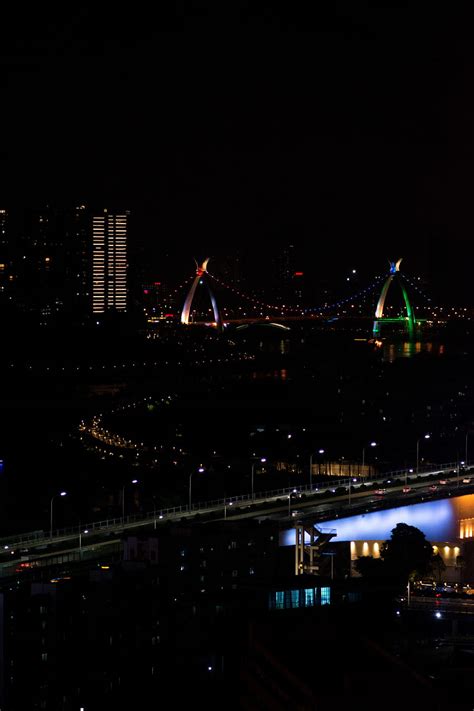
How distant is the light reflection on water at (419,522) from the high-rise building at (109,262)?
Answer: 741 inches

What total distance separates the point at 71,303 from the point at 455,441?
1598cm

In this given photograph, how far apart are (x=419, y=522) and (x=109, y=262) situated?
2025 cm

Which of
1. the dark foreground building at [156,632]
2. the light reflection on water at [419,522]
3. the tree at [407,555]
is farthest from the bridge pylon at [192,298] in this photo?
the dark foreground building at [156,632]

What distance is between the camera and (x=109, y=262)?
27.5 m

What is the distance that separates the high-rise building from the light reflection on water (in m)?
18.8

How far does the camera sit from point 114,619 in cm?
467

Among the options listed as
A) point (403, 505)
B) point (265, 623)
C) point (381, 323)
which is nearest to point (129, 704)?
point (265, 623)

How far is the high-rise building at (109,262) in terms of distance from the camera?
1068 inches

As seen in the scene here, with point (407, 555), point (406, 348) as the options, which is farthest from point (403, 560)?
point (406, 348)

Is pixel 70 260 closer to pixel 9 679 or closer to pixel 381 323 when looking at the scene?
pixel 381 323

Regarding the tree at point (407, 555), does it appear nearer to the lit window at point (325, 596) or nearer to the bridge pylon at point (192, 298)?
the lit window at point (325, 596)

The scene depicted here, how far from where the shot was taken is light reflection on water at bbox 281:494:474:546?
724 centimetres

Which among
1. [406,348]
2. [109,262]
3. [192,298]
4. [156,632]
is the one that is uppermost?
[109,262]

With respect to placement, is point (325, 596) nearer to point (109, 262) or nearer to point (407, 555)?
point (407, 555)
